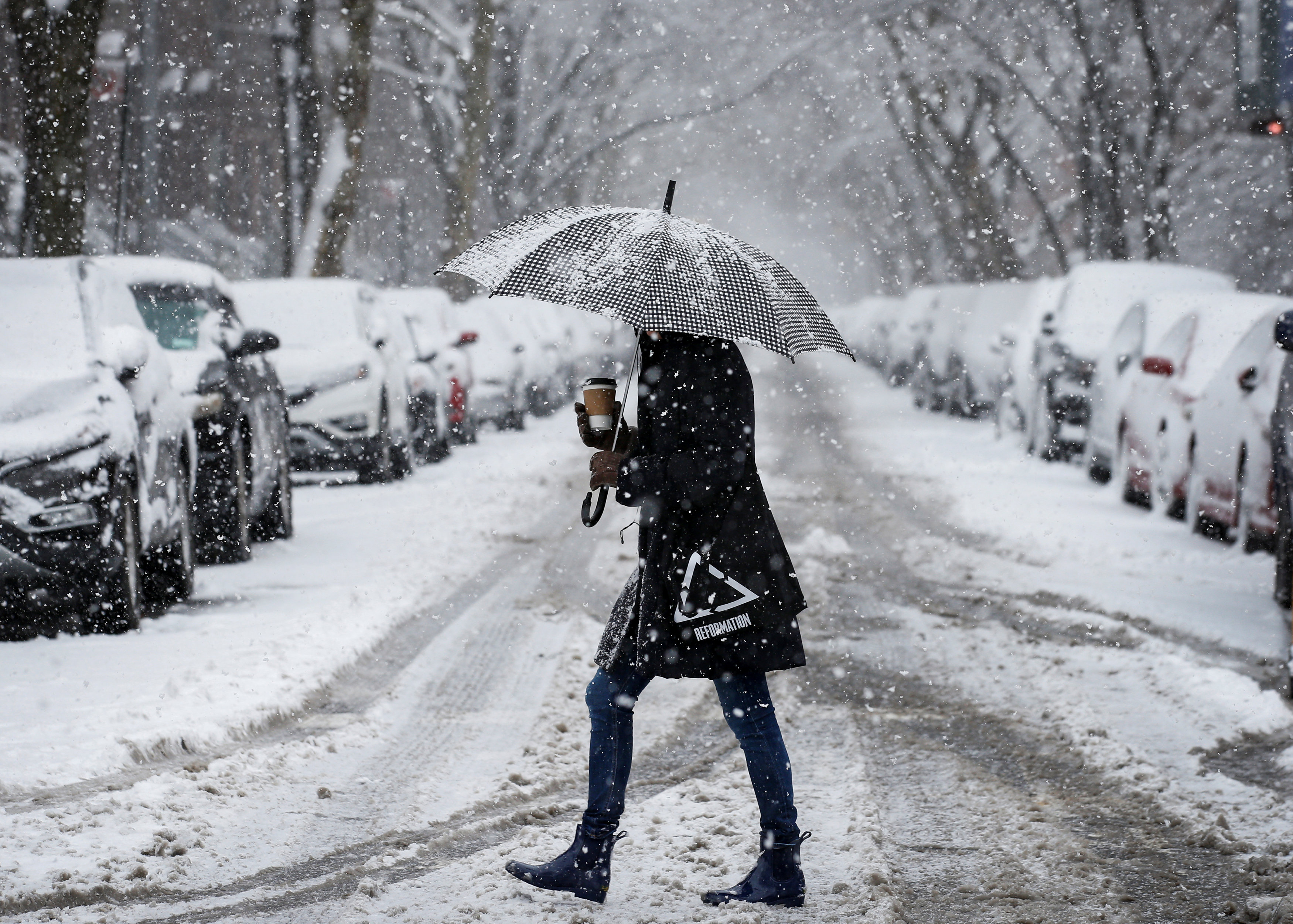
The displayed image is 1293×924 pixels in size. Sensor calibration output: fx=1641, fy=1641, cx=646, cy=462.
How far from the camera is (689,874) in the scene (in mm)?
4484

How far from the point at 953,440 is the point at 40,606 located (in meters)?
14.7

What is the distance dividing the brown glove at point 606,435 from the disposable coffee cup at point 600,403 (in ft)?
0.04

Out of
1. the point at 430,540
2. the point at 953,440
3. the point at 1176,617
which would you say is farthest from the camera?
the point at 953,440

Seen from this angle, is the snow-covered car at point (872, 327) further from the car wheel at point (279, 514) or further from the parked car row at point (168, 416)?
the car wheel at point (279, 514)

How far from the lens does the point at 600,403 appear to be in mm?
4152

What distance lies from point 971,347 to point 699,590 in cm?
2052

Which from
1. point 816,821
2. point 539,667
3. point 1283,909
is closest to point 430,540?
point 539,667

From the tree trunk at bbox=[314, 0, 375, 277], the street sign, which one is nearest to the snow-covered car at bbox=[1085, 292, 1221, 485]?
the tree trunk at bbox=[314, 0, 375, 277]

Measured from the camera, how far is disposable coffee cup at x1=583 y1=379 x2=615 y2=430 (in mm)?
4137

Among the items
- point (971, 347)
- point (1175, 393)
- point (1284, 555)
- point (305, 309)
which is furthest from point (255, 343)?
point (971, 347)

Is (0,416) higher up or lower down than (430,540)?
higher up

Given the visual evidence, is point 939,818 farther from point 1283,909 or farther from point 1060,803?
point 1283,909

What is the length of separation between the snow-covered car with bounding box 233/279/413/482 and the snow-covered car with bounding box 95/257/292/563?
323cm

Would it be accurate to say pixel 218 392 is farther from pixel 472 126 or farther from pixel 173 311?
pixel 472 126
